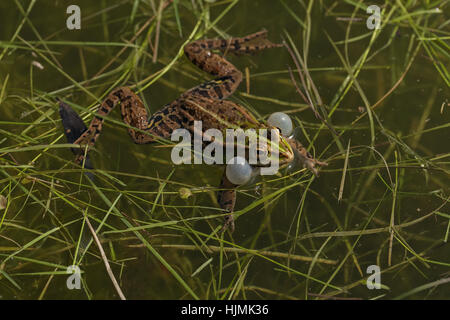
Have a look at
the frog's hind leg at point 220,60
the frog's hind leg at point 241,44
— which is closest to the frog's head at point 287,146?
the frog's hind leg at point 220,60

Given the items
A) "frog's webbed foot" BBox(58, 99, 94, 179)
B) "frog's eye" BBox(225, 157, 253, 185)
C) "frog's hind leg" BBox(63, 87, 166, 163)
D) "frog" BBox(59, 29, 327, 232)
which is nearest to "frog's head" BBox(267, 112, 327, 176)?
"frog" BBox(59, 29, 327, 232)

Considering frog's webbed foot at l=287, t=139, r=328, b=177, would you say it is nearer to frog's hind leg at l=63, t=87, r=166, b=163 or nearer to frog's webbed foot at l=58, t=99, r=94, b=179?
frog's hind leg at l=63, t=87, r=166, b=163

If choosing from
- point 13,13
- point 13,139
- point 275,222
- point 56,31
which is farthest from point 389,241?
point 13,13

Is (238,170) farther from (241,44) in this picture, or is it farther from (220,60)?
(241,44)

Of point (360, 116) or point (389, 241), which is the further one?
point (360, 116)

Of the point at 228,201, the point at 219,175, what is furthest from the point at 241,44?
the point at 228,201
